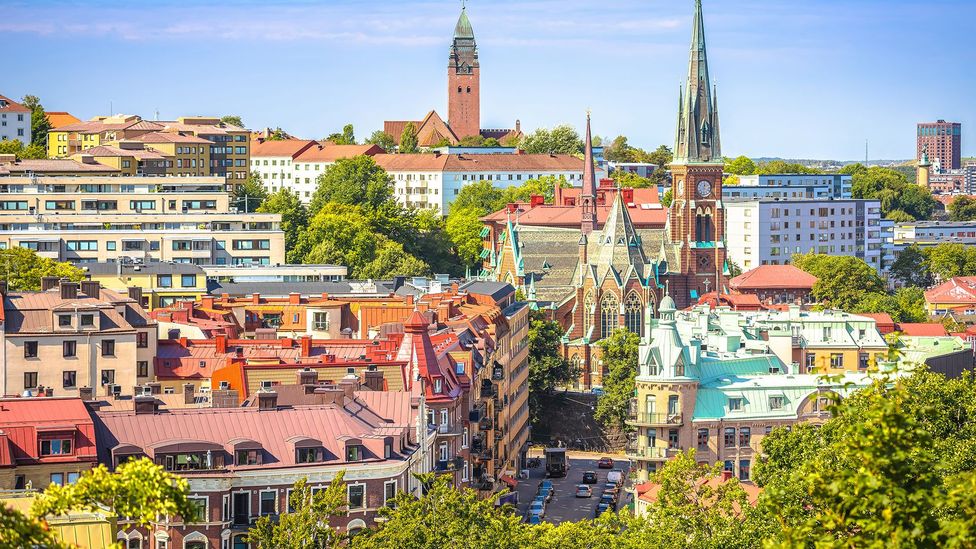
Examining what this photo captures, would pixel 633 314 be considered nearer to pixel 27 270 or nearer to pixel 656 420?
pixel 27 270

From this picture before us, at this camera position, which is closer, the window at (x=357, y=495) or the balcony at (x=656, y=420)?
the window at (x=357, y=495)

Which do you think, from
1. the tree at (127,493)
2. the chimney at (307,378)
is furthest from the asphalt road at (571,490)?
the tree at (127,493)

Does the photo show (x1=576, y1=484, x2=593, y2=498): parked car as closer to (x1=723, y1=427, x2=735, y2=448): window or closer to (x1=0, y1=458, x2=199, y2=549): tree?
(x1=723, y1=427, x2=735, y2=448): window

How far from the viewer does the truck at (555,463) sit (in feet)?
469

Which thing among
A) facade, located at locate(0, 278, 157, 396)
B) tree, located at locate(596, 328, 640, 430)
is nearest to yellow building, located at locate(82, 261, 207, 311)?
tree, located at locate(596, 328, 640, 430)

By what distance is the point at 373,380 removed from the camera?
97000mm

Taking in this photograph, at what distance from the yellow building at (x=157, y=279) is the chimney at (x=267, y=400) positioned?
243 ft

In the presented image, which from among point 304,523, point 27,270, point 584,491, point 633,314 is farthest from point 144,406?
point 633,314

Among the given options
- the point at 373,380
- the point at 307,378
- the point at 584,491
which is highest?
the point at 307,378

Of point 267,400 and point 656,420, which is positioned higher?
point 267,400

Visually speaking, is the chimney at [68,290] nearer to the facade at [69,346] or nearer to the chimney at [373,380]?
the facade at [69,346]

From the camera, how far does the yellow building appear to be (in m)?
159

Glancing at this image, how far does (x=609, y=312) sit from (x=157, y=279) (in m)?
47.5

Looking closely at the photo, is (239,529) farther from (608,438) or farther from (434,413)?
(608,438)
